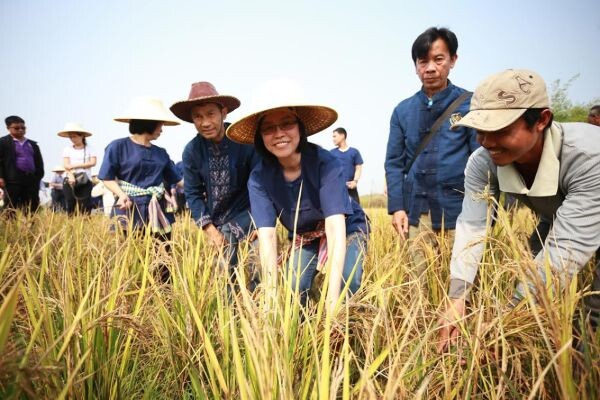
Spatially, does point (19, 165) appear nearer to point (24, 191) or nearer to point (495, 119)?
point (24, 191)

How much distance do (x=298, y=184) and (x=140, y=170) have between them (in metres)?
1.85

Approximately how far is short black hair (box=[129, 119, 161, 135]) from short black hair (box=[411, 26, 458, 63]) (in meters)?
2.37

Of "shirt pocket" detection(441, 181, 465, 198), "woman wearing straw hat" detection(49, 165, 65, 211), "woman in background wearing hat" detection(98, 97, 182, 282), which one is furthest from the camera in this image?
"woman wearing straw hat" detection(49, 165, 65, 211)

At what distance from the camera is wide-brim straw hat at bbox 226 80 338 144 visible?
73.7 inches

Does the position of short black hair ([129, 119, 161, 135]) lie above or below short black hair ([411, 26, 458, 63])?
below

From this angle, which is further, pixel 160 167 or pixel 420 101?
pixel 160 167

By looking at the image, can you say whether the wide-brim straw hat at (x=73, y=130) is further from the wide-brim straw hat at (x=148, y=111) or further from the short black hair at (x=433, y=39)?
the short black hair at (x=433, y=39)

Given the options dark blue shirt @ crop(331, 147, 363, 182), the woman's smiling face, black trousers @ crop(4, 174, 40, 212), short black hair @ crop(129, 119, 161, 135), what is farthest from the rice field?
dark blue shirt @ crop(331, 147, 363, 182)

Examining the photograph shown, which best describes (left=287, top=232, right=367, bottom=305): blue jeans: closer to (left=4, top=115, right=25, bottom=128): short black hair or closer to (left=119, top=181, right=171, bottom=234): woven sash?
(left=119, top=181, right=171, bottom=234): woven sash

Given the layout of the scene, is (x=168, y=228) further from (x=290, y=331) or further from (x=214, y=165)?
(x=290, y=331)

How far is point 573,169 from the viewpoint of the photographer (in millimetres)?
1354

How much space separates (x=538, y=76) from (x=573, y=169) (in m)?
0.36

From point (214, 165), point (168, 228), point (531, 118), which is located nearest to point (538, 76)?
point (531, 118)

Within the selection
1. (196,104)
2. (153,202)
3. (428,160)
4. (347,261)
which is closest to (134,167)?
(153,202)
